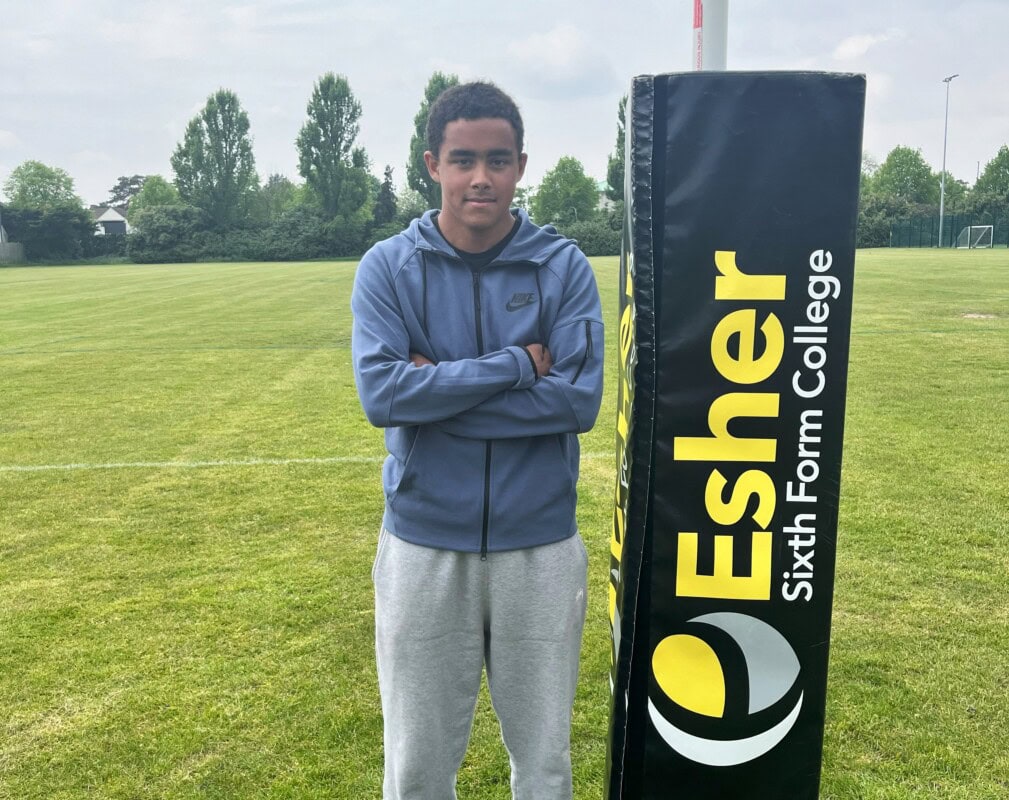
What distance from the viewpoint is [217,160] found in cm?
5741

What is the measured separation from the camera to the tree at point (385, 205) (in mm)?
55812

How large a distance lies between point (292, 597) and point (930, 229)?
52.7 metres

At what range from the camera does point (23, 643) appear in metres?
3.41

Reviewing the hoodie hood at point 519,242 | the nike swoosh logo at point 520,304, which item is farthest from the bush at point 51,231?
the nike swoosh logo at point 520,304

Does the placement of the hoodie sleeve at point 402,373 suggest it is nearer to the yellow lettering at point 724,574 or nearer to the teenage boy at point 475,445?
the teenage boy at point 475,445

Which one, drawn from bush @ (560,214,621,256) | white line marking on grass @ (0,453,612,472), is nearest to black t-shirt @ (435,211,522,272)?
white line marking on grass @ (0,453,612,472)

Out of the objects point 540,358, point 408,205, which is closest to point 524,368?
point 540,358

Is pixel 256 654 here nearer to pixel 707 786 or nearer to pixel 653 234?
pixel 707 786

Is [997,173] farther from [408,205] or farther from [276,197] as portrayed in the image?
[276,197]

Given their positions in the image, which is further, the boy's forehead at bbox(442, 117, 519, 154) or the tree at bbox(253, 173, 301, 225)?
the tree at bbox(253, 173, 301, 225)

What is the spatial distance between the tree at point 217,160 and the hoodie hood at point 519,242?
189ft

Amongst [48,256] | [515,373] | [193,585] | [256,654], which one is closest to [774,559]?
A: [515,373]

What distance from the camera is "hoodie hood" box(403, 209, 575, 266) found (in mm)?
1841

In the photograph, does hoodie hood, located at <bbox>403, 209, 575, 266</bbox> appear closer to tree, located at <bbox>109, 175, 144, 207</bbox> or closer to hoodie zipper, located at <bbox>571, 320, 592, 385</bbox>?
hoodie zipper, located at <bbox>571, 320, 592, 385</bbox>
